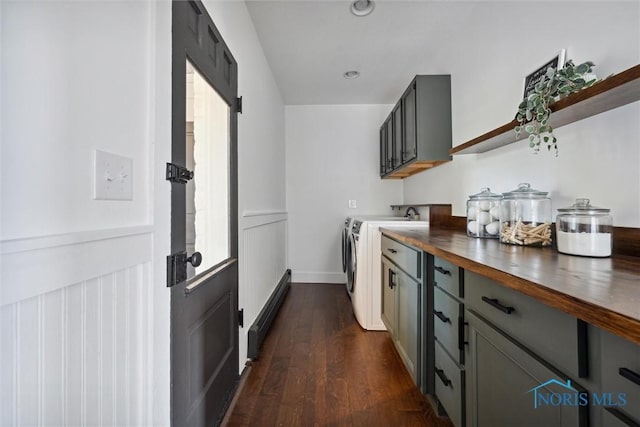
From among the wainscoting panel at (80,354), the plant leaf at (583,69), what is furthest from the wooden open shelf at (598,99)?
the wainscoting panel at (80,354)

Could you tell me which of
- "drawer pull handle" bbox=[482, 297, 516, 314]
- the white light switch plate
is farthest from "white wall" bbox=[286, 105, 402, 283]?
the white light switch plate

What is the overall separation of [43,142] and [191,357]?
89 cm

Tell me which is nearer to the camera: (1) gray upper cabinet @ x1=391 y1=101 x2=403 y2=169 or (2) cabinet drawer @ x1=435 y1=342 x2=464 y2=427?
(2) cabinet drawer @ x1=435 y1=342 x2=464 y2=427

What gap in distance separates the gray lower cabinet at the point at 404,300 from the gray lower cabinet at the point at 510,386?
462mm

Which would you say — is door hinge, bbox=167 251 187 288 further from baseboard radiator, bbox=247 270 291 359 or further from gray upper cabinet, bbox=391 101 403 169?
gray upper cabinet, bbox=391 101 403 169

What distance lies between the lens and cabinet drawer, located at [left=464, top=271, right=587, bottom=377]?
1.99 ft

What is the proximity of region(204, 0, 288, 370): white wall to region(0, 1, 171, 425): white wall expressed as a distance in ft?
2.68

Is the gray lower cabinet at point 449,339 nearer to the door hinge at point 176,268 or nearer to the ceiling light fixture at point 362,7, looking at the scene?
the door hinge at point 176,268

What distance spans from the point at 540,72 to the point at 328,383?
202 cm

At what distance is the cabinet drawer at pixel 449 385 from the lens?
113 cm

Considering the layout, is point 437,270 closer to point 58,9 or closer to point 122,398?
point 122,398

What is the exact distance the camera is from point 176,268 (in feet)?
3.18

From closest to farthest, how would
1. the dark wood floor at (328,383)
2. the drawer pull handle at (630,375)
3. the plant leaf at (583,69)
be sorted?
the drawer pull handle at (630,375) < the plant leaf at (583,69) < the dark wood floor at (328,383)

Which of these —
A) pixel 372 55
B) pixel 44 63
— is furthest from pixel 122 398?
pixel 372 55
